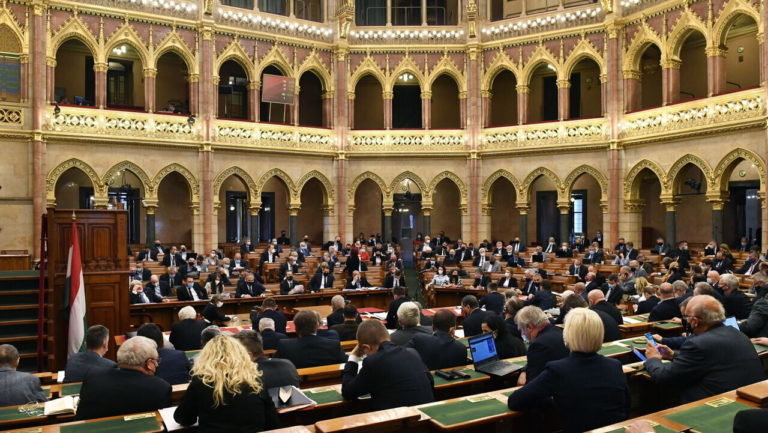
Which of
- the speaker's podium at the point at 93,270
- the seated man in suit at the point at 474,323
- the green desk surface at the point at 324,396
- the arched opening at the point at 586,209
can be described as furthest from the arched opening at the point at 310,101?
the green desk surface at the point at 324,396

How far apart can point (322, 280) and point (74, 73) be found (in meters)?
14.3

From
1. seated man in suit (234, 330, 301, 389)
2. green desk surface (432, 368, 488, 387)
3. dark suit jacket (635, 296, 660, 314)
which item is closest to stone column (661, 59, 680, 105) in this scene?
dark suit jacket (635, 296, 660, 314)

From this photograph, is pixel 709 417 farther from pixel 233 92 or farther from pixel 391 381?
pixel 233 92

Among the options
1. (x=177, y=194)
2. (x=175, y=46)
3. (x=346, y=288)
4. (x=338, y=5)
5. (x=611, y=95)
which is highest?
(x=338, y=5)

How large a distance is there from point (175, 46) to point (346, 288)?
11942 millimetres

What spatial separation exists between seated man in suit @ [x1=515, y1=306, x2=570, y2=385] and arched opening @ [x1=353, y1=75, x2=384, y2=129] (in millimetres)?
24525

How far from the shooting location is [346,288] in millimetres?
17594

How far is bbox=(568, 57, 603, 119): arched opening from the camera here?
2745 cm

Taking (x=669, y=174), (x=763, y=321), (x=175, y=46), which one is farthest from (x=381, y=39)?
(x=763, y=321)

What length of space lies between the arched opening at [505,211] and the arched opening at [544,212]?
0.71 m

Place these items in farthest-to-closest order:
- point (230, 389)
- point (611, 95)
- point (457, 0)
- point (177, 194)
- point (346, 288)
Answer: point (457, 0)
point (177, 194)
point (611, 95)
point (346, 288)
point (230, 389)

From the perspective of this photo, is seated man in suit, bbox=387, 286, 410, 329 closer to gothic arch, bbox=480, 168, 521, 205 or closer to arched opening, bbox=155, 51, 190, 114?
gothic arch, bbox=480, 168, 521, 205

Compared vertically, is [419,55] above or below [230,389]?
above

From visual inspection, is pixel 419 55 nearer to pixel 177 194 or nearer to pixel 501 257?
pixel 501 257
